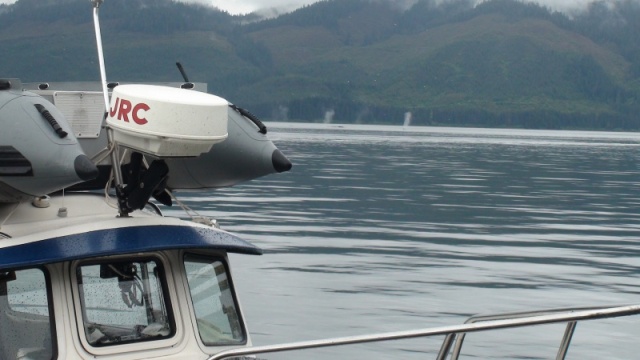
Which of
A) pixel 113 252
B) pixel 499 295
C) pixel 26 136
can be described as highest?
pixel 26 136

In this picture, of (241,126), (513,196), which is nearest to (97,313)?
(241,126)

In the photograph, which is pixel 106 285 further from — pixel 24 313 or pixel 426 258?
pixel 426 258

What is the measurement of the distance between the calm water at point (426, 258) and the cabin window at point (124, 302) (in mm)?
6205

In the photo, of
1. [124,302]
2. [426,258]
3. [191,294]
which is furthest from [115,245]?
[426,258]

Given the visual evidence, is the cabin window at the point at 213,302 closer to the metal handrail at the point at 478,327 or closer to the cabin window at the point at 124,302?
the cabin window at the point at 124,302

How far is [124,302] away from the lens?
8289mm

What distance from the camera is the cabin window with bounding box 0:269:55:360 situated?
7996mm

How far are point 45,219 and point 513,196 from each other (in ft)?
132

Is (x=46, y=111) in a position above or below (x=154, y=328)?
above

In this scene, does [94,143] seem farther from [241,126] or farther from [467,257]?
[467,257]

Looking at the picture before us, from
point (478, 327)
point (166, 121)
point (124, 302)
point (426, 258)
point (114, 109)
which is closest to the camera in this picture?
point (478, 327)

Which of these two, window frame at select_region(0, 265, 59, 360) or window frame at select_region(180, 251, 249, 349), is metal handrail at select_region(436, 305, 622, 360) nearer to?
window frame at select_region(180, 251, 249, 349)

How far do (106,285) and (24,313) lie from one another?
55 cm

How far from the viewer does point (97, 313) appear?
26.6ft
